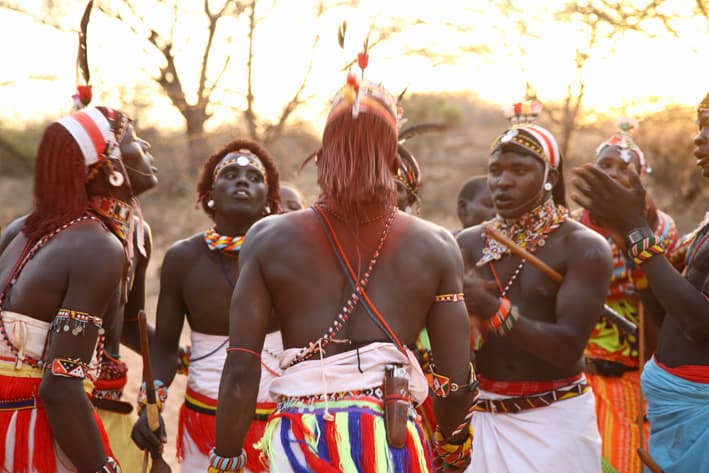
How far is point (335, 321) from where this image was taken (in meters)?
2.74

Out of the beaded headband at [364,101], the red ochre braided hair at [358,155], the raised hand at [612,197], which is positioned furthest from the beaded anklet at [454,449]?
the beaded headband at [364,101]

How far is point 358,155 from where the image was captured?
2.86 metres

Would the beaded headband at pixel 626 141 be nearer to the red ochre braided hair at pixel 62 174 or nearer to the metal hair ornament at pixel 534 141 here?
the metal hair ornament at pixel 534 141

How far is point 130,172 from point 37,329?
3.42 ft

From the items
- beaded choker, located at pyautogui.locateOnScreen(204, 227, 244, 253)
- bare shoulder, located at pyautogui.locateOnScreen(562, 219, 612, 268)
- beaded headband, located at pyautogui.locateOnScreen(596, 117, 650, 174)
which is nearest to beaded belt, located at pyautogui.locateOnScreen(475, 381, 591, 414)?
bare shoulder, located at pyautogui.locateOnScreen(562, 219, 612, 268)

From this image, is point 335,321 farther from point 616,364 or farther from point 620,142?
point 620,142

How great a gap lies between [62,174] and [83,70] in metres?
0.90

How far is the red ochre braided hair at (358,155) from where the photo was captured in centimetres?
284

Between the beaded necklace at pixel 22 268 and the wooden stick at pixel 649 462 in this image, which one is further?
the wooden stick at pixel 649 462

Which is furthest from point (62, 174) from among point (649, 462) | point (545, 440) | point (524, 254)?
point (649, 462)

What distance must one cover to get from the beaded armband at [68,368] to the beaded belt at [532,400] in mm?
2120

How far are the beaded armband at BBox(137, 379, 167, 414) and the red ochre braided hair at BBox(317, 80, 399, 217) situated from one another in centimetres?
181

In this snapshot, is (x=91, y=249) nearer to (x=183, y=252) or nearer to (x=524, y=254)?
(x=183, y=252)

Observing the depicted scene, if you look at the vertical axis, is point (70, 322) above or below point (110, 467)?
above
